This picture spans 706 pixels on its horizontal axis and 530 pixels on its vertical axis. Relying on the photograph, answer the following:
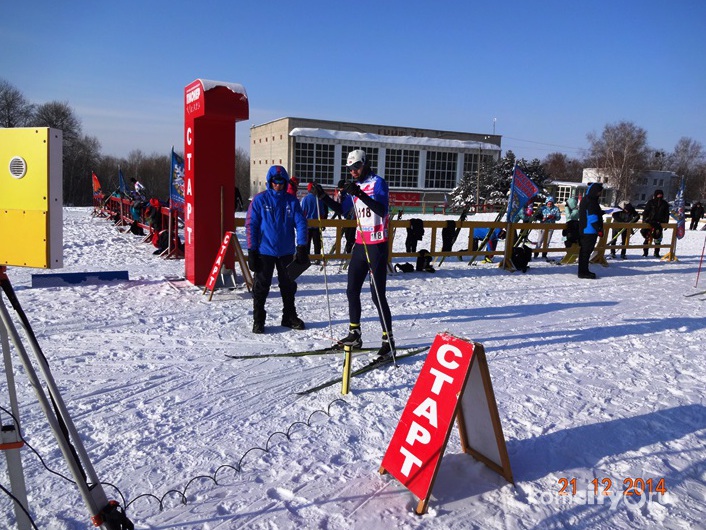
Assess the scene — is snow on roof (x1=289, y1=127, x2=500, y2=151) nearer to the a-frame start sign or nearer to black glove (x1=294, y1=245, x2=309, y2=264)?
black glove (x1=294, y1=245, x2=309, y2=264)

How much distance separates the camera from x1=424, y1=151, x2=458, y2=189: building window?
52688mm

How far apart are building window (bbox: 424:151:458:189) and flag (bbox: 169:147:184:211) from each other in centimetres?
4327

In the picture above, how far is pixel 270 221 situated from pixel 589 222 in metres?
7.49

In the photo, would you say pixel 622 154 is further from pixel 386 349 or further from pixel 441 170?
pixel 386 349

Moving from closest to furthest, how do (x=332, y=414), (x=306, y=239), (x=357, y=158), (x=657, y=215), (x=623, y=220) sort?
(x=332, y=414)
(x=357, y=158)
(x=306, y=239)
(x=657, y=215)
(x=623, y=220)

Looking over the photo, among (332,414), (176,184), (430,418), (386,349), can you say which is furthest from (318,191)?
(176,184)

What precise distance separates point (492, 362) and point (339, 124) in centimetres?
5201

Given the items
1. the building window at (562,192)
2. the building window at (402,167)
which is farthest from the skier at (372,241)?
the building window at (562,192)

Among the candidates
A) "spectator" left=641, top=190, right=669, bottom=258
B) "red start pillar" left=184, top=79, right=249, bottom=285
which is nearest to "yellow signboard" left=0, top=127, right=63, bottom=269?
"red start pillar" left=184, top=79, right=249, bottom=285

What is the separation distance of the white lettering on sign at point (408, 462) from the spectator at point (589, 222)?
8.96 metres

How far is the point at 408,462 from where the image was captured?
2936mm

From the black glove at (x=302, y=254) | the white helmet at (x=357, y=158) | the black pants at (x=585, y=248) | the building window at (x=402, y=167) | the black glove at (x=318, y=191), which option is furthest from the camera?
the building window at (x=402, y=167)

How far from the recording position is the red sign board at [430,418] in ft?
9.20

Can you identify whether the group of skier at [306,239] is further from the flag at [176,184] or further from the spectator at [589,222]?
the spectator at [589,222]
